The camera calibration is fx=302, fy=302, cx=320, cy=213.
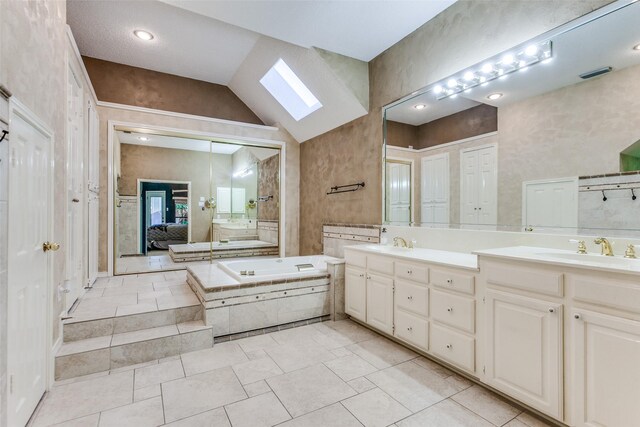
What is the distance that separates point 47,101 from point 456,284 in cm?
292

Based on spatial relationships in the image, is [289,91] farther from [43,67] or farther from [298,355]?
[298,355]

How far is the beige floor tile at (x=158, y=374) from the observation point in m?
2.09

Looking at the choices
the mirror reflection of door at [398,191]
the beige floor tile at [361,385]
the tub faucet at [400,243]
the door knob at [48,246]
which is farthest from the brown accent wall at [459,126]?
the door knob at [48,246]

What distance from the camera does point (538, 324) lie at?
1.64 metres

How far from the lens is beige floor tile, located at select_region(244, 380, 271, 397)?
77.2 inches

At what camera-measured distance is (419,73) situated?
3016 millimetres

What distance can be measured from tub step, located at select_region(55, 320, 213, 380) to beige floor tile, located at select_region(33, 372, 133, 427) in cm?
14

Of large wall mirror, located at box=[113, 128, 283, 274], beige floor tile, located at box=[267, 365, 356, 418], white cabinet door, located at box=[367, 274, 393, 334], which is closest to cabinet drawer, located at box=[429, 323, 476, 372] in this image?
white cabinet door, located at box=[367, 274, 393, 334]

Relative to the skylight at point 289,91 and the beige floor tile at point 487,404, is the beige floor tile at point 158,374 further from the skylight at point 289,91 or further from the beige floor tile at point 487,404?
the skylight at point 289,91

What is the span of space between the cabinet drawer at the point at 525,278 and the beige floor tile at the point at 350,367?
3.57 ft

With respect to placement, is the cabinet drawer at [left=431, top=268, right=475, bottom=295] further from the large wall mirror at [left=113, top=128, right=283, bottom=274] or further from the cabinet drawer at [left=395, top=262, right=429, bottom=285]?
the large wall mirror at [left=113, top=128, right=283, bottom=274]

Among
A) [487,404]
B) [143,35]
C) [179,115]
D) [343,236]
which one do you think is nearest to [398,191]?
[343,236]

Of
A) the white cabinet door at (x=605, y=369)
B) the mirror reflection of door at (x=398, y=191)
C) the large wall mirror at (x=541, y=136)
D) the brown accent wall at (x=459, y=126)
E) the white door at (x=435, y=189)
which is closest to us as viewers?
the white cabinet door at (x=605, y=369)

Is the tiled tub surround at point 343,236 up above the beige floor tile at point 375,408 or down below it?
above
